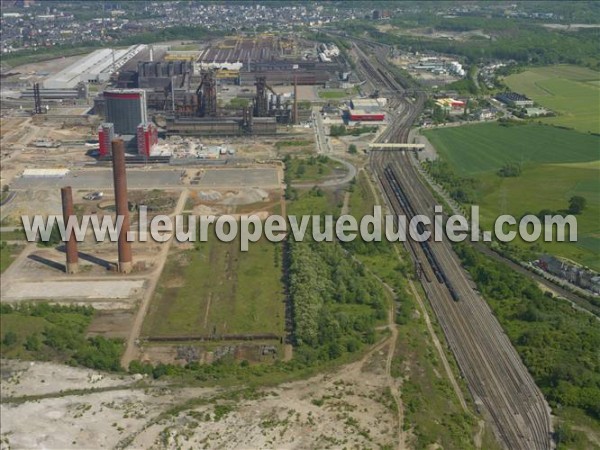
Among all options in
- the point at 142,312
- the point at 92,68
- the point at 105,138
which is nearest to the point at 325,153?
the point at 105,138

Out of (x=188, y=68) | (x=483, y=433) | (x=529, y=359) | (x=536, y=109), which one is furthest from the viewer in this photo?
(x=188, y=68)

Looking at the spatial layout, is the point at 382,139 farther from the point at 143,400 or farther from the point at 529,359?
the point at 143,400

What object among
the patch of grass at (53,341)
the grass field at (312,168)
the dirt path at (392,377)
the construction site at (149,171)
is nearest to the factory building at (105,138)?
the construction site at (149,171)

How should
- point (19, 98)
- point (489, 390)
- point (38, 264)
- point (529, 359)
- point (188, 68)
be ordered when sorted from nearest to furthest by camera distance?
point (489, 390), point (529, 359), point (38, 264), point (19, 98), point (188, 68)

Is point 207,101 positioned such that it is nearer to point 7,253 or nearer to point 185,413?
point 7,253

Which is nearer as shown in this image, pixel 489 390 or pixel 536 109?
pixel 489 390

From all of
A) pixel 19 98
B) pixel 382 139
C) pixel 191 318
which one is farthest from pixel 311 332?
pixel 19 98

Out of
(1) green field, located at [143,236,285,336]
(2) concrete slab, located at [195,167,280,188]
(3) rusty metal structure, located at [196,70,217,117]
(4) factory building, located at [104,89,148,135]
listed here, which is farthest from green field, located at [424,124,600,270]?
(4) factory building, located at [104,89,148,135]
